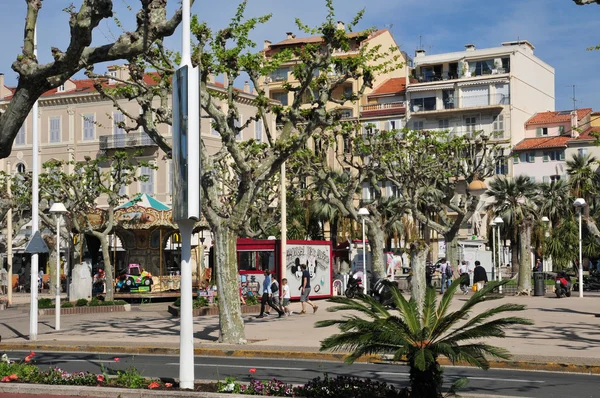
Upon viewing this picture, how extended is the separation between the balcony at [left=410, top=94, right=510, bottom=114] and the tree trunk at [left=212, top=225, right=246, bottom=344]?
58124 millimetres

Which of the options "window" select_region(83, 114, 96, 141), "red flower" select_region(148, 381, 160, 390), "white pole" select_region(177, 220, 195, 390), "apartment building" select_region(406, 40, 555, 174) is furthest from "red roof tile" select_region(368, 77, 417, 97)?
"red flower" select_region(148, 381, 160, 390)

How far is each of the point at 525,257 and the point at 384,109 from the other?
1755 inches

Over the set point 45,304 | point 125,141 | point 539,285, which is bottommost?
point 45,304

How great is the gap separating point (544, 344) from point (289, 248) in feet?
56.2

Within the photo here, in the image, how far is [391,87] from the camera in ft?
278

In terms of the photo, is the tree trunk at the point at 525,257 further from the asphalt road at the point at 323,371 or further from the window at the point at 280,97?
the window at the point at 280,97

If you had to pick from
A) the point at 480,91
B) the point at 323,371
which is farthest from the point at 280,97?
the point at 323,371

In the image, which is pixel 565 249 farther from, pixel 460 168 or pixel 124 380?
pixel 124 380

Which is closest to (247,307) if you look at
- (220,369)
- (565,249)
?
(220,369)

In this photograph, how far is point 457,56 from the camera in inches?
3150

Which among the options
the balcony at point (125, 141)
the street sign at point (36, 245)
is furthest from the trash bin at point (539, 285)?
the balcony at point (125, 141)

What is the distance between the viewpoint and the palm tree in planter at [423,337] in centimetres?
1041

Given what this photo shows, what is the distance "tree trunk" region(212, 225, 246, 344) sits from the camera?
2109 cm

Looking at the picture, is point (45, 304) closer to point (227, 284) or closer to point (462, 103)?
point (227, 284)
